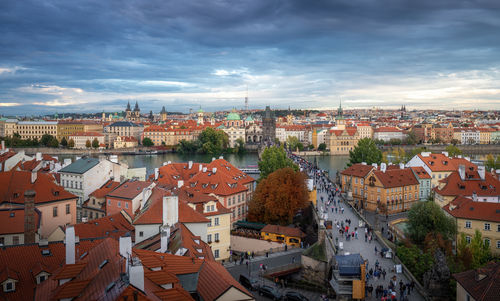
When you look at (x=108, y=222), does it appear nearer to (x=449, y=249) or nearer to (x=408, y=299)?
(x=408, y=299)

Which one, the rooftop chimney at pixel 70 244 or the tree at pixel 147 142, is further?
the tree at pixel 147 142

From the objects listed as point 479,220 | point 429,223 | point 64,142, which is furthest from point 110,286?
point 64,142

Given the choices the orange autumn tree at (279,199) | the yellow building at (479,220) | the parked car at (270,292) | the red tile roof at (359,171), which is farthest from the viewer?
the red tile roof at (359,171)

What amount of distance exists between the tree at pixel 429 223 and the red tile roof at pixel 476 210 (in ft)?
2.16

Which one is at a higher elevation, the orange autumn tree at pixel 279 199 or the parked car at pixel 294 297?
the orange autumn tree at pixel 279 199

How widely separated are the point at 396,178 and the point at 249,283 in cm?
2080

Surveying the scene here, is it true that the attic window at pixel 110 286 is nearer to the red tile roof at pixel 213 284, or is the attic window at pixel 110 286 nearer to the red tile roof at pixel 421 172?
the red tile roof at pixel 213 284

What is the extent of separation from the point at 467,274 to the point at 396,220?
14.2 metres

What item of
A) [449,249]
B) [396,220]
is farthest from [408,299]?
[396,220]

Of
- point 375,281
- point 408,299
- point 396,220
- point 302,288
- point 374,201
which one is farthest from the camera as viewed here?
point 374,201

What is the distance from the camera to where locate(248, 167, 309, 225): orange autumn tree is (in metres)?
27.0

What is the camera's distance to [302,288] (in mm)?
18016

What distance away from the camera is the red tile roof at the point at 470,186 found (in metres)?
29.2

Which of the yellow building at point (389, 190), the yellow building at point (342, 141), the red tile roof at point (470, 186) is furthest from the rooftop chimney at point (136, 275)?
the yellow building at point (342, 141)
